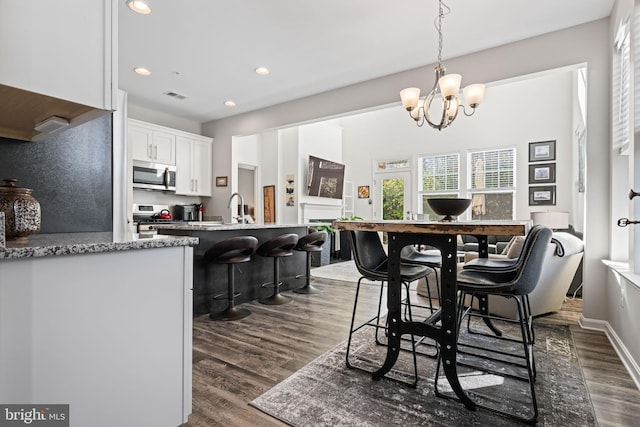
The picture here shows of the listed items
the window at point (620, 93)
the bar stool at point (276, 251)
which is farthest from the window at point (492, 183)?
the bar stool at point (276, 251)

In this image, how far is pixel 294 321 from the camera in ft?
10.2

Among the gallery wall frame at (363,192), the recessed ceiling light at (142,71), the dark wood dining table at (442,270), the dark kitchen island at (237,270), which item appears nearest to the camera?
the dark wood dining table at (442,270)

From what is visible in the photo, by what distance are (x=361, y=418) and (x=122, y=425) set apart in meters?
Answer: 1.04

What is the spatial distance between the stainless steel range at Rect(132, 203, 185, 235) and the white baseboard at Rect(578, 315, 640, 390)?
5473 millimetres

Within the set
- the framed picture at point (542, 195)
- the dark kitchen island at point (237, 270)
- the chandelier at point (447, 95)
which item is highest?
the chandelier at point (447, 95)

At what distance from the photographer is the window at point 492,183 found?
257 inches

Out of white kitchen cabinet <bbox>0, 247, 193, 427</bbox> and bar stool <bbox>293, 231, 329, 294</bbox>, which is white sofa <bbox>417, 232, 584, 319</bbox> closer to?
bar stool <bbox>293, 231, 329, 294</bbox>

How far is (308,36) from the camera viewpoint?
134 inches

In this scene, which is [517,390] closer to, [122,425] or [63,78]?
[122,425]

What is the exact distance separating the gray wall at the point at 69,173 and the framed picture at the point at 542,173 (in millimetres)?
6803

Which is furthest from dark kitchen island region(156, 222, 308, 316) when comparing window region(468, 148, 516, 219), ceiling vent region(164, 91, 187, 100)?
window region(468, 148, 516, 219)

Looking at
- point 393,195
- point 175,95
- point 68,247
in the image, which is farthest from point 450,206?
point 393,195

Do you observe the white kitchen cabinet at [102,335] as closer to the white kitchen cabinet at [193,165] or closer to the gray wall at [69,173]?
the gray wall at [69,173]

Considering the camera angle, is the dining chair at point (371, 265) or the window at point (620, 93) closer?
the dining chair at point (371, 265)
